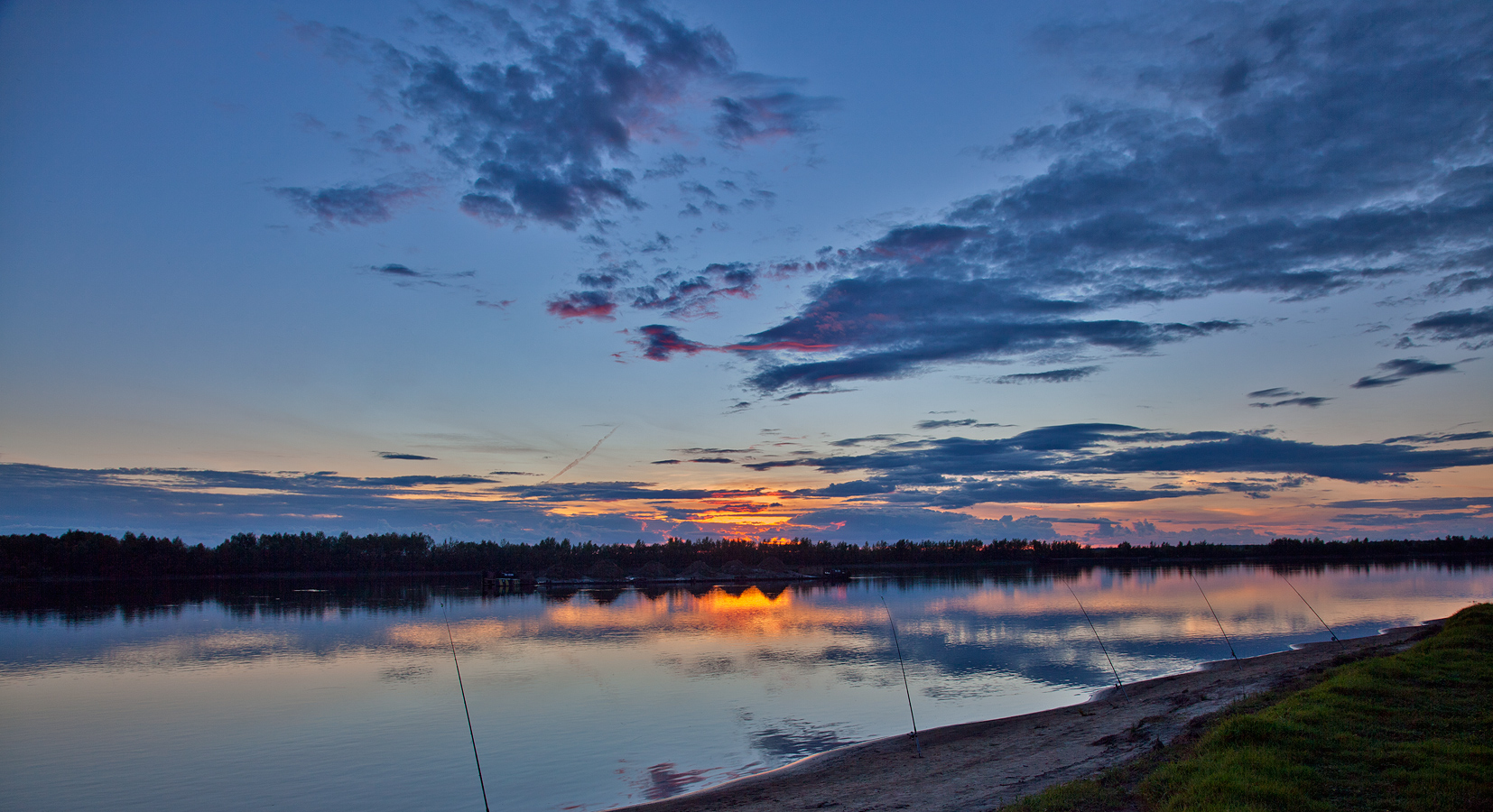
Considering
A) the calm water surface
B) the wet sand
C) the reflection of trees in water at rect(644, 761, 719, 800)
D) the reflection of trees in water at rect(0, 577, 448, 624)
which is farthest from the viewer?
the reflection of trees in water at rect(0, 577, 448, 624)

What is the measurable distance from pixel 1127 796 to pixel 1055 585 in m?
99.9

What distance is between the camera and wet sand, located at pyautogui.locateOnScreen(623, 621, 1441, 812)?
48.3 feet

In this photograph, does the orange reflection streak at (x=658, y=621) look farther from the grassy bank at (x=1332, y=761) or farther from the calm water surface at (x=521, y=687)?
the grassy bank at (x=1332, y=761)

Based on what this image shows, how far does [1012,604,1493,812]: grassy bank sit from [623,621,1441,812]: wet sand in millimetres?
1970

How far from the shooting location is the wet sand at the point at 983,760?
14711mm

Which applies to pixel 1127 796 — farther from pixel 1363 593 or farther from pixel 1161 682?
pixel 1363 593

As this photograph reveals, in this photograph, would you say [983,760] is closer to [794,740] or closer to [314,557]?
[794,740]

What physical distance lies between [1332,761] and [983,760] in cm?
766

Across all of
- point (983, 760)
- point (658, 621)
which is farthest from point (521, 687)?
point (658, 621)

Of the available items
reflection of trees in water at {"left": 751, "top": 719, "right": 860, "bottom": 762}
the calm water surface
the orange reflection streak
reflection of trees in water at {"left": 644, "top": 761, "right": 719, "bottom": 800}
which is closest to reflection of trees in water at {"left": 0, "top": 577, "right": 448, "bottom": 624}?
the calm water surface

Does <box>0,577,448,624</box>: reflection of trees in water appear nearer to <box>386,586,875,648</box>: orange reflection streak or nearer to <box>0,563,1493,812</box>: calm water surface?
<box>0,563,1493,812</box>: calm water surface

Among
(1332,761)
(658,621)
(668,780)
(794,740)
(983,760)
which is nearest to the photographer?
(1332,761)

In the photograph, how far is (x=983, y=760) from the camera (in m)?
→ 17.6

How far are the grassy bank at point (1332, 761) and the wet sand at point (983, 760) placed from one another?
197 centimetres
